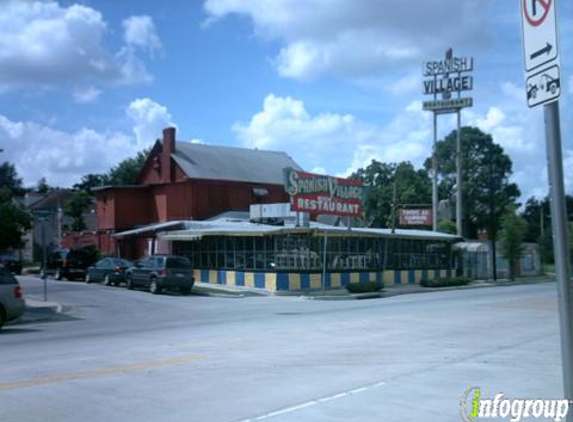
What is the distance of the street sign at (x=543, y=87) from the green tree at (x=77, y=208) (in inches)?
2978

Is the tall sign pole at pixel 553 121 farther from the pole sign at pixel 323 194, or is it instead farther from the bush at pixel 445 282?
the bush at pixel 445 282

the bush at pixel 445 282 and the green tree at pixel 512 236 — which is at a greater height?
the green tree at pixel 512 236

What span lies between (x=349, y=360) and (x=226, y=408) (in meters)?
4.04

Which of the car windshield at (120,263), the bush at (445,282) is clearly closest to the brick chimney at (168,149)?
the car windshield at (120,263)


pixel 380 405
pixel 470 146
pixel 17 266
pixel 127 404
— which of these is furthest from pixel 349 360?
pixel 470 146

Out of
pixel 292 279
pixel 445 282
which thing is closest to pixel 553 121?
pixel 292 279

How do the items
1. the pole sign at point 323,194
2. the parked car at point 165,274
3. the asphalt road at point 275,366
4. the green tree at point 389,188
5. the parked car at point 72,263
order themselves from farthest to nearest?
the green tree at point 389,188
the parked car at point 72,263
the pole sign at point 323,194
the parked car at point 165,274
the asphalt road at point 275,366

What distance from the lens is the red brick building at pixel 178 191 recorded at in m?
49.8

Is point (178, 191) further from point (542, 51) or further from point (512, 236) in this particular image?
point (542, 51)

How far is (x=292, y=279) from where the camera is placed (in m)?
35.4

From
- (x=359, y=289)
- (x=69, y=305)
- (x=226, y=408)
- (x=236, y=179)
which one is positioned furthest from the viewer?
(x=236, y=179)

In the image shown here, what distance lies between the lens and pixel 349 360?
1166 centimetres

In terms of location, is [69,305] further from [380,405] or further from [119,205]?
[119,205]

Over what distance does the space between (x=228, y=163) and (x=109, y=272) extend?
18292mm
